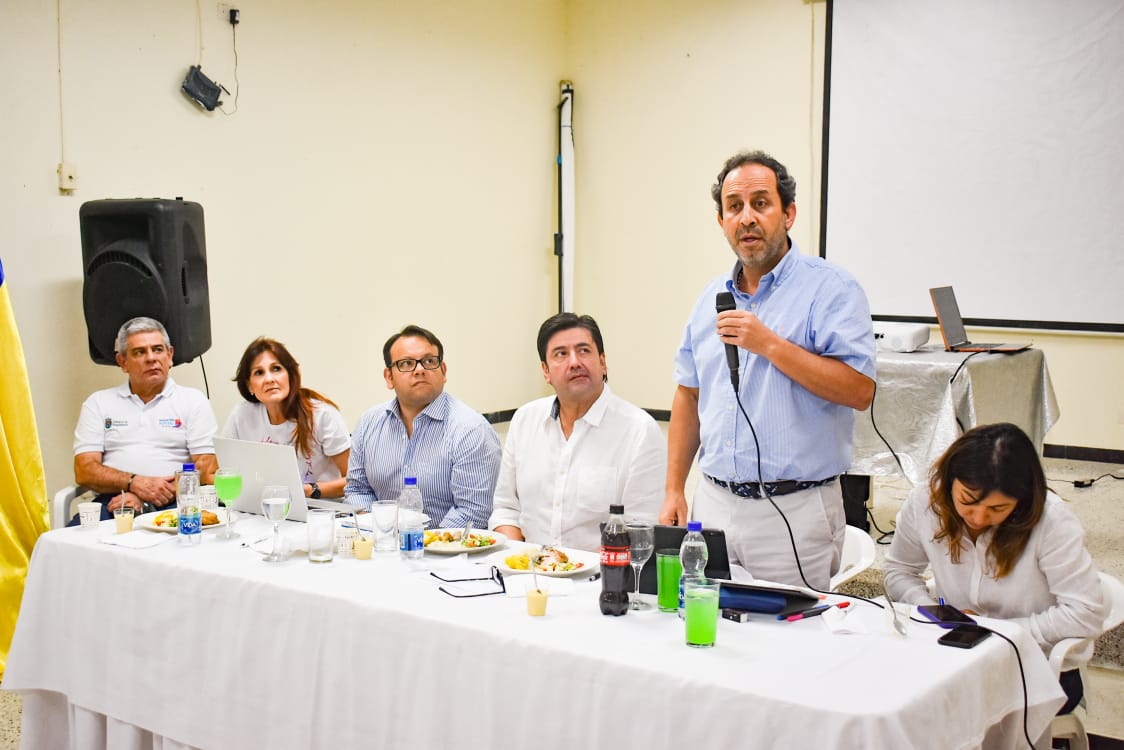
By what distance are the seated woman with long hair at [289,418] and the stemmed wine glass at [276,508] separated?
970mm

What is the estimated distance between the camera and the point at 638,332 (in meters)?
7.85

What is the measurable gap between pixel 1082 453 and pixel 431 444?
4819 millimetres

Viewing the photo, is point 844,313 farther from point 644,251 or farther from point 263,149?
point 644,251

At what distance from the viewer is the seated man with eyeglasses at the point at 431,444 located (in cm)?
312

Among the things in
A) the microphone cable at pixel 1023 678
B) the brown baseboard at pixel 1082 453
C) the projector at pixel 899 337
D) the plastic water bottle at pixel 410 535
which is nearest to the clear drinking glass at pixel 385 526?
the plastic water bottle at pixel 410 535

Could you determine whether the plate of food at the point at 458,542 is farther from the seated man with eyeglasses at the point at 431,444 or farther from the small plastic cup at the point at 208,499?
the small plastic cup at the point at 208,499

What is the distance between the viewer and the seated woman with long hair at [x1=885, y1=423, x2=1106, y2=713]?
2.14 metres

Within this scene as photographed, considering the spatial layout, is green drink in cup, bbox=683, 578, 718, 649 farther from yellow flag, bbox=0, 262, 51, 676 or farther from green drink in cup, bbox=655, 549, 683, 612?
yellow flag, bbox=0, 262, 51, 676

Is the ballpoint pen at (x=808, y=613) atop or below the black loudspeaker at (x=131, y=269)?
below

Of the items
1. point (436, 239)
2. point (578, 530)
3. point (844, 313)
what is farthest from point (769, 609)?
point (436, 239)

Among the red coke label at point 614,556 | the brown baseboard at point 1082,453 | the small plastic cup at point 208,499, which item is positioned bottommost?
the brown baseboard at point 1082,453

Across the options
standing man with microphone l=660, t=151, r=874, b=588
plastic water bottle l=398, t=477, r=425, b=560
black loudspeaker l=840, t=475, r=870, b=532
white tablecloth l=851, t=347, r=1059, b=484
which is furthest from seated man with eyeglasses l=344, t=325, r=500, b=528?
black loudspeaker l=840, t=475, r=870, b=532

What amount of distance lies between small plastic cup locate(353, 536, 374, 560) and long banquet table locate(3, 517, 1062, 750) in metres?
0.02

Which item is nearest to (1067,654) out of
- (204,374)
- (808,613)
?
(808,613)
